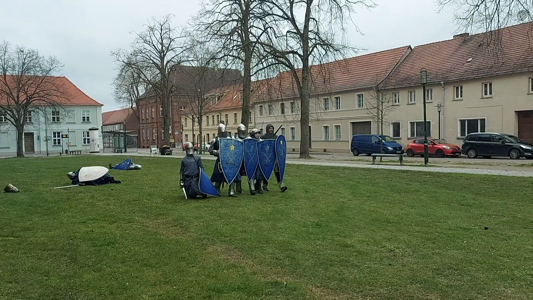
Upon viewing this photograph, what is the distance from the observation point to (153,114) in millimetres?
91625

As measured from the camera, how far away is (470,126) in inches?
1458

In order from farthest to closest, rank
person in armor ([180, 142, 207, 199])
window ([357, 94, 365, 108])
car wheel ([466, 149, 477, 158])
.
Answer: window ([357, 94, 365, 108]), car wheel ([466, 149, 477, 158]), person in armor ([180, 142, 207, 199])

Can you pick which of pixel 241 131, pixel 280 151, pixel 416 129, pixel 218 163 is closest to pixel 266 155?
pixel 280 151

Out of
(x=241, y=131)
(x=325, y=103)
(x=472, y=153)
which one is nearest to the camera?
(x=241, y=131)

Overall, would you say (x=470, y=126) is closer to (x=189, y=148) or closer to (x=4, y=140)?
(x=189, y=148)

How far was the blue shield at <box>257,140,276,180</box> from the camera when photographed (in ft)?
38.4

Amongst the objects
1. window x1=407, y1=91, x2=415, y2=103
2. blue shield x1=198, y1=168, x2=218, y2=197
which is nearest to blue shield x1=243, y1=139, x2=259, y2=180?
blue shield x1=198, y1=168, x2=218, y2=197

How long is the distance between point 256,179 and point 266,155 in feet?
2.07

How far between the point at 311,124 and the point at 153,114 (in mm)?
47144

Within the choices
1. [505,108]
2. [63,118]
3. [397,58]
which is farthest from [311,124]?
[63,118]

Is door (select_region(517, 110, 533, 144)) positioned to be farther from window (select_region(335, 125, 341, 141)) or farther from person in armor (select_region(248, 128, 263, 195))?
person in armor (select_region(248, 128, 263, 195))

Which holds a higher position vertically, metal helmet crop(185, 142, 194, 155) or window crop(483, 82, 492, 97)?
window crop(483, 82, 492, 97)

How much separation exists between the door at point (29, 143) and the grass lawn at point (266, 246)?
56.9 meters

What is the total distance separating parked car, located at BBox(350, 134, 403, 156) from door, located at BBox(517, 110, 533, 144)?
8.24m
